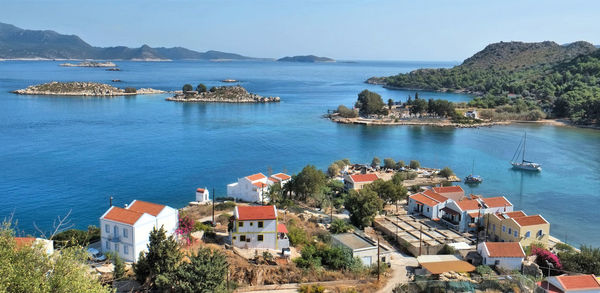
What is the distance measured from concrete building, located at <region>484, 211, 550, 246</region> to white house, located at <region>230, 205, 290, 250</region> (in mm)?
9403

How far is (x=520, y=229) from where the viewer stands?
63.0 feet

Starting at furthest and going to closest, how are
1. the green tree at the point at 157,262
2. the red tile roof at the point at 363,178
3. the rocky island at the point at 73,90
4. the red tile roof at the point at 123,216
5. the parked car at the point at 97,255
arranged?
the rocky island at the point at 73,90 → the red tile roof at the point at 363,178 → the red tile roof at the point at 123,216 → the parked car at the point at 97,255 → the green tree at the point at 157,262

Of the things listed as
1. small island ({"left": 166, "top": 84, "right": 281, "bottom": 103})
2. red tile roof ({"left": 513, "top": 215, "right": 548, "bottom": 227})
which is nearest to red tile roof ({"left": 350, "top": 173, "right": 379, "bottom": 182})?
red tile roof ({"left": 513, "top": 215, "right": 548, "bottom": 227})

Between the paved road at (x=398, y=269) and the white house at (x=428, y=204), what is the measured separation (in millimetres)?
4828

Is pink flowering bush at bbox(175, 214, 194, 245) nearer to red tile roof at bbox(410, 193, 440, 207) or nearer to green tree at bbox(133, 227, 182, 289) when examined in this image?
green tree at bbox(133, 227, 182, 289)

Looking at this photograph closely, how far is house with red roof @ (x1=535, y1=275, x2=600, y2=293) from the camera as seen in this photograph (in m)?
14.1

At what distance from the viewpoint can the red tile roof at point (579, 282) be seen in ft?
46.3

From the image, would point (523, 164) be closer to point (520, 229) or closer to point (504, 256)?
point (520, 229)

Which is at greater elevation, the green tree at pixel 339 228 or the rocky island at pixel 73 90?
the rocky island at pixel 73 90

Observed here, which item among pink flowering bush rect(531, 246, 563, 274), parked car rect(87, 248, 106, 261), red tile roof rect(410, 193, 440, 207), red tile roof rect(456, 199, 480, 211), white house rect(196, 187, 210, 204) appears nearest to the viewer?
parked car rect(87, 248, 106, 261)

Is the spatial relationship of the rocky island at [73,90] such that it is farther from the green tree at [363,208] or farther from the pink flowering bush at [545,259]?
the pink flowering bush at [545,259]

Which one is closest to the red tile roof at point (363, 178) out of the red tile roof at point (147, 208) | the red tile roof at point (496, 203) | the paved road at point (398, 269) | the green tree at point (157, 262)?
the red tile roof at point (496, 203)

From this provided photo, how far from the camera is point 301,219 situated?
2195cm

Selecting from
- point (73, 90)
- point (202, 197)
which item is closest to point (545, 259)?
point (202, 197)
